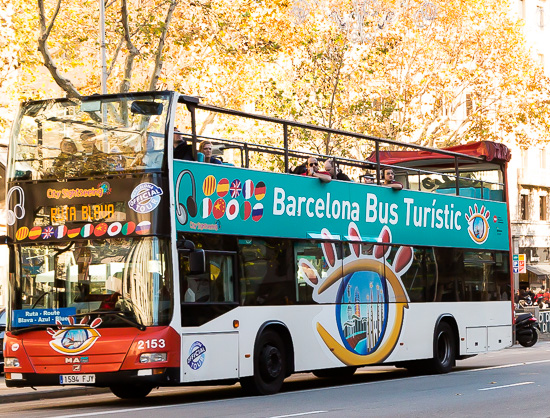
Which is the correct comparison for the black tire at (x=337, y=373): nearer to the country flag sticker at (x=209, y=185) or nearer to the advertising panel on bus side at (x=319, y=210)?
the advertising panel on bus side at (x=319, y=210)

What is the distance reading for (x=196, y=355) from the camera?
15.3m

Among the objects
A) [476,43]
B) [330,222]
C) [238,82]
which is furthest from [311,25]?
[330,222]

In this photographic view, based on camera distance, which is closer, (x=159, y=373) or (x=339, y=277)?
(x=159, y=373)

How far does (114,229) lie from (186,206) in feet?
3.53

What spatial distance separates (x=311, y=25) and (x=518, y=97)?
11.6 meters

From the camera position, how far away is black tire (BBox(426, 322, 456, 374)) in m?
21.6

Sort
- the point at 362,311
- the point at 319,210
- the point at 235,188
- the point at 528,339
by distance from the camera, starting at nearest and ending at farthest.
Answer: the point at 235,188 < the point at 319,210 < the point at 362,311 < the point at 528,339

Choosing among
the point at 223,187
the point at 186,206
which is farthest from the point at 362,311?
the point at 186,206

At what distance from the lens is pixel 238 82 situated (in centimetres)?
3325

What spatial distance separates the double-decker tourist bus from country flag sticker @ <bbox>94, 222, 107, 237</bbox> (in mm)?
29

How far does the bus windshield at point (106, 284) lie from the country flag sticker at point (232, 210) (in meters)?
1.60

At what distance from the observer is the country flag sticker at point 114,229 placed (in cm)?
1487

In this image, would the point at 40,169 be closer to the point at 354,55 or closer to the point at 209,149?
the point at 209,149

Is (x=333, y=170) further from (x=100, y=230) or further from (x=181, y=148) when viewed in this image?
(x=100, y=230)
